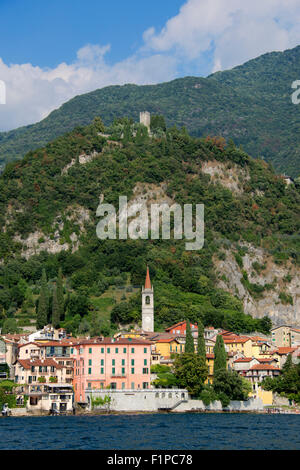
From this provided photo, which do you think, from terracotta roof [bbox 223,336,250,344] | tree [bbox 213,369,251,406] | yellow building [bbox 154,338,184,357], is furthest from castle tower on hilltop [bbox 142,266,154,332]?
tree [bbox 213,369,251,406]

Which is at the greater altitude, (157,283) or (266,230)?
(266,230)

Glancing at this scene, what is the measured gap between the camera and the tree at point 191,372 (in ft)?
310

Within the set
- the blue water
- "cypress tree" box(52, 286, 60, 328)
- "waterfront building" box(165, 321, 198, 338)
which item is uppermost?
"cypress tree" box(52, 286, 60, 328)

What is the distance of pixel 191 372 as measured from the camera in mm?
95188

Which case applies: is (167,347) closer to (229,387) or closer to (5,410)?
(229,387)

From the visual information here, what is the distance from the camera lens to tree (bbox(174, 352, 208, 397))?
94375 millimetres

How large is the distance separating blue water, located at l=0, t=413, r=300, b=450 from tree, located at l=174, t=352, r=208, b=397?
6.18m

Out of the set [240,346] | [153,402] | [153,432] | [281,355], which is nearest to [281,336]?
[240,346]

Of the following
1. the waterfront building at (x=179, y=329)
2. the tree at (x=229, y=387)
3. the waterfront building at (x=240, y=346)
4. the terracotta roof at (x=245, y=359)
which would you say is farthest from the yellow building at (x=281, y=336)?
the tree at (x=229, y=387)

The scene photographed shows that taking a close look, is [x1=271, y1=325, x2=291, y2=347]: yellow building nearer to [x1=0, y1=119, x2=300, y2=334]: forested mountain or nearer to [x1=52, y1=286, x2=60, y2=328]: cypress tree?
[x1=0, y1=119, x2=300, y2=334]: forested mountain

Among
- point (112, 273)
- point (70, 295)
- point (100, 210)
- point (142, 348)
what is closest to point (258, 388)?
point (142, 348)

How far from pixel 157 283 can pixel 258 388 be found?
154ft
